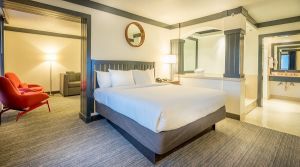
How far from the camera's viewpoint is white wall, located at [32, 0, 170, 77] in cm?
350

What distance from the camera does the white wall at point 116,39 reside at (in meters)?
3.50

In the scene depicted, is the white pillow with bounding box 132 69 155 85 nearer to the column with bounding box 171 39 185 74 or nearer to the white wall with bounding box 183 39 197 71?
the column with bounding box 171 39 185 74

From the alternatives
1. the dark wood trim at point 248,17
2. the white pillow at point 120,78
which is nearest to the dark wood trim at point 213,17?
the dark wood trim at point 248,17

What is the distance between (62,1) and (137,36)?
191cm

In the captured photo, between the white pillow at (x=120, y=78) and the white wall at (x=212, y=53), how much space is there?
3.56 metres

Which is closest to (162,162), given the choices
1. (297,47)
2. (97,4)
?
(97,4)

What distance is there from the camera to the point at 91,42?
11.4ft

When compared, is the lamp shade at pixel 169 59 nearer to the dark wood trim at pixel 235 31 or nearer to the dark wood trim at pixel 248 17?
the dark wood trim at pixel 235 31

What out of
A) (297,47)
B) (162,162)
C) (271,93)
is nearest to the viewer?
(162,162)

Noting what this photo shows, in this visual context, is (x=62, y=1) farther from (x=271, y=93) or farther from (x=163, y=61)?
(x=271, y=93)

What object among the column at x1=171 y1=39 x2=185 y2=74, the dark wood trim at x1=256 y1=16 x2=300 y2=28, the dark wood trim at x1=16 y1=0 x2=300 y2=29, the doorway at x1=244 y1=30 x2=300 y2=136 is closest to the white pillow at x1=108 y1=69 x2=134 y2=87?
the dark wood trim at x1=16 y1=0 x2=300 y2=29

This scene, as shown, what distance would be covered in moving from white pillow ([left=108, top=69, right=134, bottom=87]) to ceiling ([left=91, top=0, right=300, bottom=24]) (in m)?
1.51

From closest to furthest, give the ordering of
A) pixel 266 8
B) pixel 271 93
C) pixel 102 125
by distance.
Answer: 1. pixel 102 125
2. pixel 266 8
3. pixel 271 93

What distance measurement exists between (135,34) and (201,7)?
1742 mm
